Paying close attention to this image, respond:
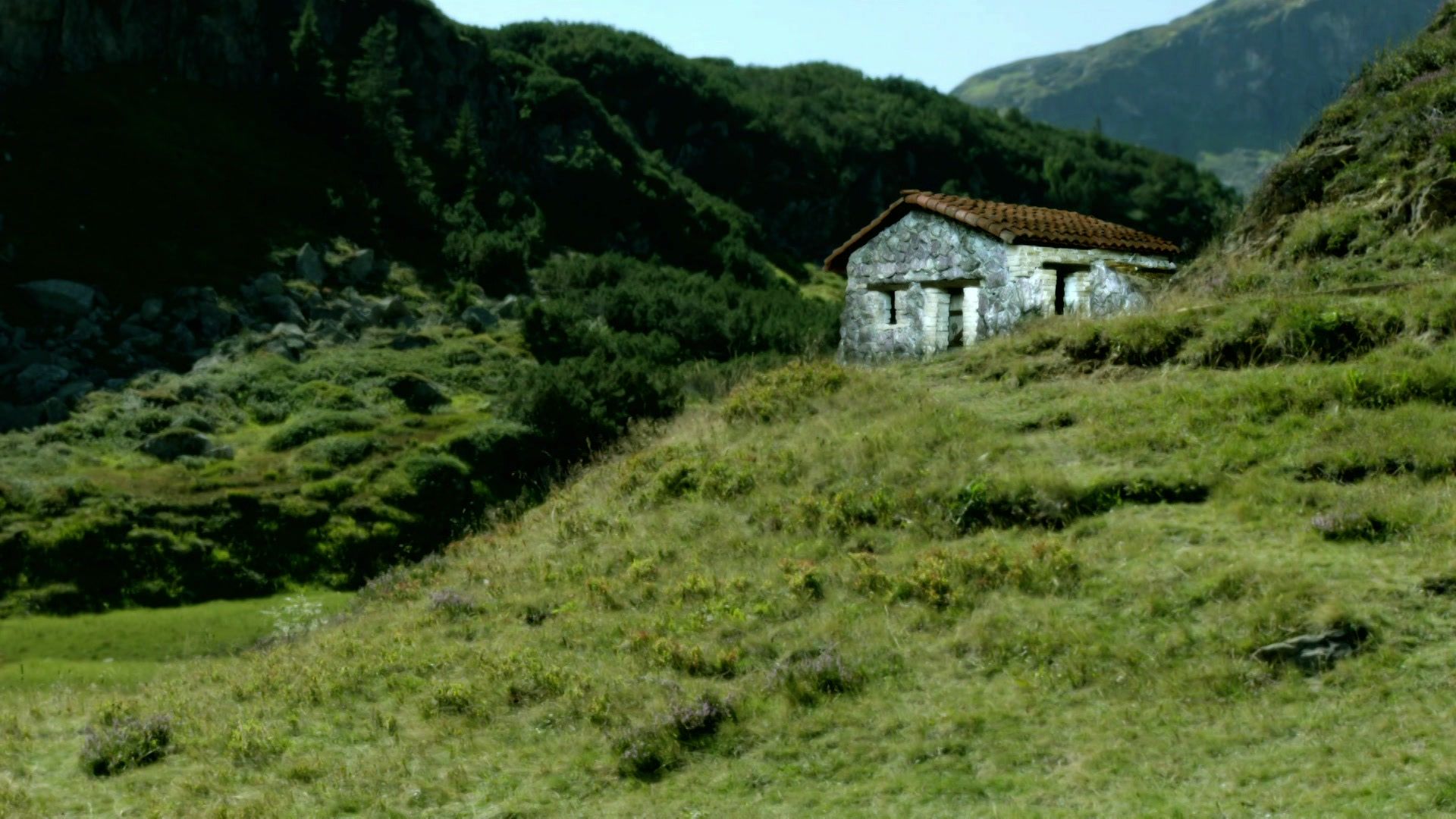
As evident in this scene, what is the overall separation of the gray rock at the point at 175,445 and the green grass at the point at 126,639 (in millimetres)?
10002

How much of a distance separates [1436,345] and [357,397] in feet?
124

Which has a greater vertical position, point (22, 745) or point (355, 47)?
point (355, 47)

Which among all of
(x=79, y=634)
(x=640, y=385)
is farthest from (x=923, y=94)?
(x=79, y=634)

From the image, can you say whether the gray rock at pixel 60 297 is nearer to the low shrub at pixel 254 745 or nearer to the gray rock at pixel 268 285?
the gray rock at pixel 268 285

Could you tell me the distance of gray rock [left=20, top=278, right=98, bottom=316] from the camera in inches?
1900

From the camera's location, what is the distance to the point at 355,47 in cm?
7994

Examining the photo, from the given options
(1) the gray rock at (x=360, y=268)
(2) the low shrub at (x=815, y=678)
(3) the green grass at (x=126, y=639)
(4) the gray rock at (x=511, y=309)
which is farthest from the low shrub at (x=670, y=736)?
(1) the gray rock at (x=360, y=268)

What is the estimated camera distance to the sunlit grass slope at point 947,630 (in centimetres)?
987

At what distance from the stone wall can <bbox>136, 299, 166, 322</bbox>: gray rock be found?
114ft

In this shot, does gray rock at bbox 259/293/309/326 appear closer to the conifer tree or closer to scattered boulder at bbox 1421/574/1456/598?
the conifer tree

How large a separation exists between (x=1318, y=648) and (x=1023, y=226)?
1339cm

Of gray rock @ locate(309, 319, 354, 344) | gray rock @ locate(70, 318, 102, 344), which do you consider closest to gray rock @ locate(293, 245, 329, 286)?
gray rock @ locate(309, 319, 354, 344)

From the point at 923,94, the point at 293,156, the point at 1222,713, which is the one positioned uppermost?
the point at 923,94

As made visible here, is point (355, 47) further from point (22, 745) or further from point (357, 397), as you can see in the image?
point (22, 745)
